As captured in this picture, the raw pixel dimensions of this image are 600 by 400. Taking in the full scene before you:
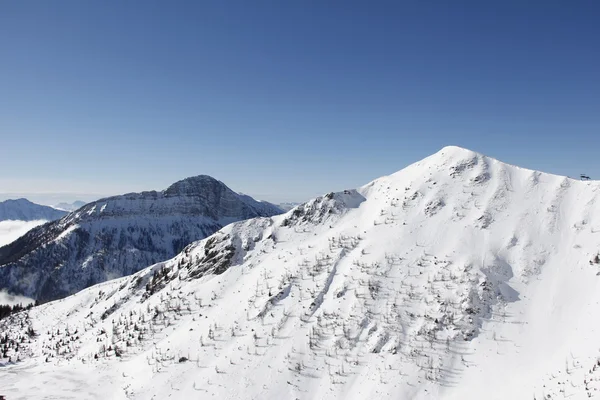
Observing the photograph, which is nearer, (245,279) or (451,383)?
(451,383)

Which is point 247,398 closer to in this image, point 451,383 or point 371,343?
point 371,343

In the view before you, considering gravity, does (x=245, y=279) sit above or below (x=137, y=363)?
above

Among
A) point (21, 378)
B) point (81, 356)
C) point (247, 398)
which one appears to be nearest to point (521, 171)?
point (247, 398)

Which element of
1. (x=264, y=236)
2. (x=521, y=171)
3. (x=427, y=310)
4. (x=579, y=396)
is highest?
(x=521, y=171)

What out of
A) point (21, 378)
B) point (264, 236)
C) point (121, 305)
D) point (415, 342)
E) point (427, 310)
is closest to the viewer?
point (415, 342)

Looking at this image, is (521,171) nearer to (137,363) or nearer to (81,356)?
(137,363)

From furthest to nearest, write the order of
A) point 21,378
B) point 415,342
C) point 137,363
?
1. point 21,378
2. point 137,363
3. point 415,342
